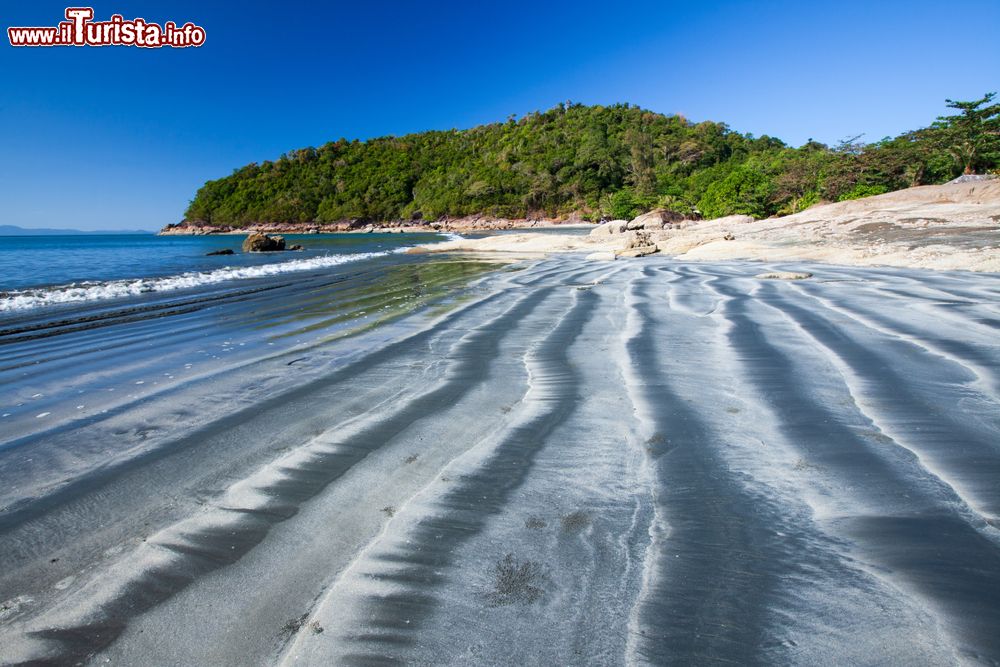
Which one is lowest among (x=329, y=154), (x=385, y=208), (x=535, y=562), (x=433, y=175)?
(x=535, y=562)

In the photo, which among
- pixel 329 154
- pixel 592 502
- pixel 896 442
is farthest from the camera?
pixel 329 154

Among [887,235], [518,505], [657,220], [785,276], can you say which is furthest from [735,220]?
[518,505]

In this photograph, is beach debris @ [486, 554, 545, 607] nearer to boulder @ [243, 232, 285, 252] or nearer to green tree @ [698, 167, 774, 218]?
green tree @ [698, 167, 774, 218]

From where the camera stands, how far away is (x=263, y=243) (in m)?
28.1

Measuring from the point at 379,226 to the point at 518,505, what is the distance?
10155 cm

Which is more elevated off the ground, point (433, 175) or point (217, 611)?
point (433, 175)

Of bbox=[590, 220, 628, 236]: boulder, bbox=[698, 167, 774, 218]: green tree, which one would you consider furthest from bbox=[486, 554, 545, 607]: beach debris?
bbox=[698, 167, 774, 218]: green tree

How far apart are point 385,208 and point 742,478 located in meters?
108

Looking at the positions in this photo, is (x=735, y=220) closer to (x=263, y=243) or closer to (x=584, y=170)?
(x=263, y=243)

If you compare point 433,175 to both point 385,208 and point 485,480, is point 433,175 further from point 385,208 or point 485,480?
point 485,480

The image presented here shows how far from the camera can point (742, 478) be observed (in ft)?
6.59

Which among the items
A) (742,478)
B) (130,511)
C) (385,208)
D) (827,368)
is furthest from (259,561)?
(385,208)

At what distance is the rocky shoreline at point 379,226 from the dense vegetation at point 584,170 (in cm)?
194

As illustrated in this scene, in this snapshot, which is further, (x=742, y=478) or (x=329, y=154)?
(x=329, y=154)
